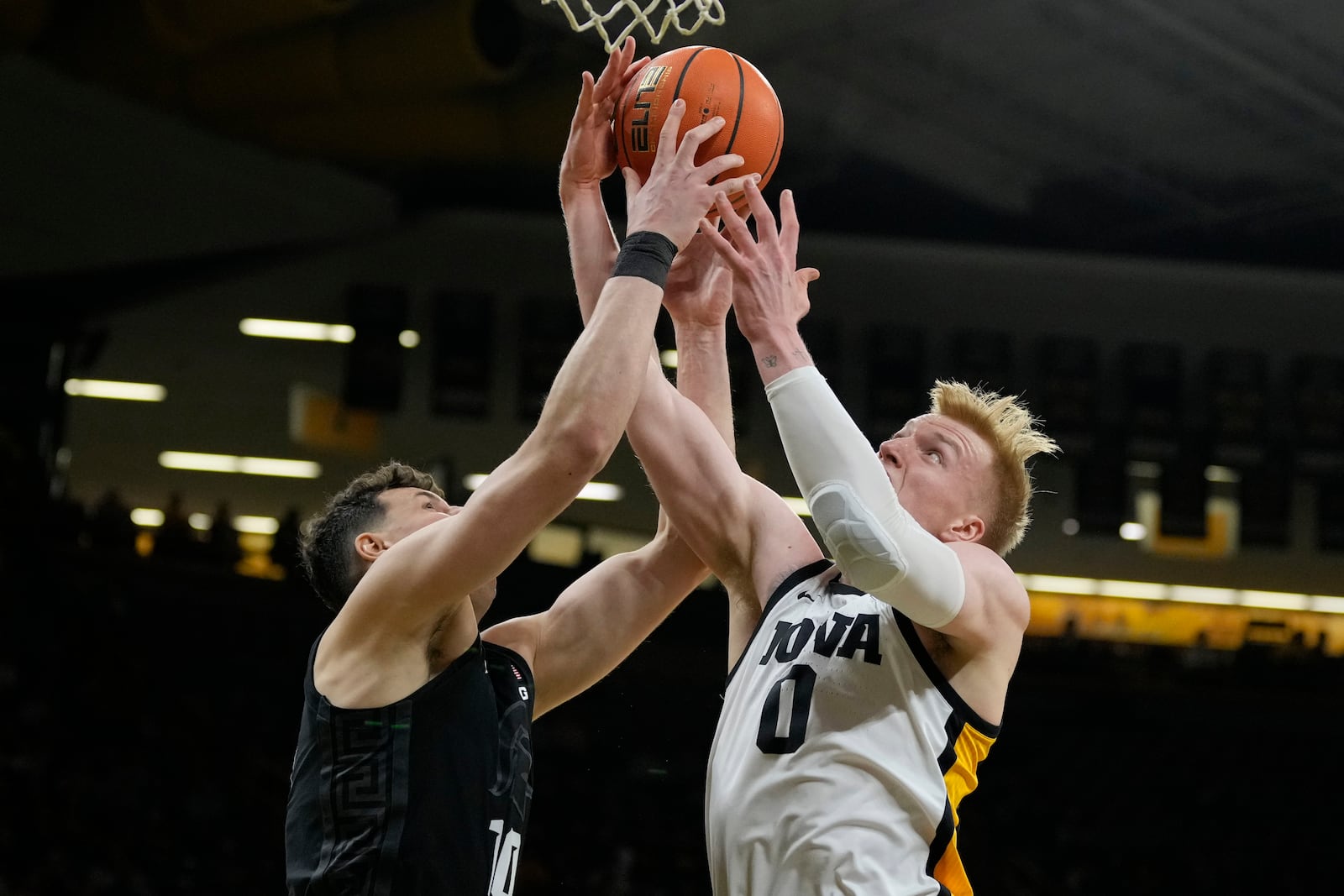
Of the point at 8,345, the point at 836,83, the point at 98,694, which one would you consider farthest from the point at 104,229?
the point at 836,83

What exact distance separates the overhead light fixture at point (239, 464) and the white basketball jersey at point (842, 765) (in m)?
10.7

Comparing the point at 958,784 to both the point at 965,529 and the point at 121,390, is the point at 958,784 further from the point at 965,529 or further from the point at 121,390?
the point at 121,390

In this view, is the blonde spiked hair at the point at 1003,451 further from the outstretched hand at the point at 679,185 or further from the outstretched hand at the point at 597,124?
the outstretched hand at the point at 597,124

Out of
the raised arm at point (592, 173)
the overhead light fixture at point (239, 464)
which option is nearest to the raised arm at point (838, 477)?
the raised arm at point (592, 173)

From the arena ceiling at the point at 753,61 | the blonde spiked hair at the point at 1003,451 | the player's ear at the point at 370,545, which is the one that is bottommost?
the player's ear at the point at 370,545

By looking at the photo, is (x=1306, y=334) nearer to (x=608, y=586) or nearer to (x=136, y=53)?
(x=136, y=53)

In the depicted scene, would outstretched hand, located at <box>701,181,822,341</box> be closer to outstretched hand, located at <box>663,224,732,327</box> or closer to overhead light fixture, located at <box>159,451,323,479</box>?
outstretched hand, located at <box>663,224,732,327</box>

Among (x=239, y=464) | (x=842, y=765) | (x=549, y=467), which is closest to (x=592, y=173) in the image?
(x=549, y=467)

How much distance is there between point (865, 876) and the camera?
240 centimetres

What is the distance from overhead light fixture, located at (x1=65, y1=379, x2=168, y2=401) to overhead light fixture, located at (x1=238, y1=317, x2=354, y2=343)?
3.23 ft

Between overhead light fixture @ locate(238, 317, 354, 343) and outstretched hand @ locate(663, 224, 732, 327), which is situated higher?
overhead light fixture @ locate(238, 317, 354, 343)

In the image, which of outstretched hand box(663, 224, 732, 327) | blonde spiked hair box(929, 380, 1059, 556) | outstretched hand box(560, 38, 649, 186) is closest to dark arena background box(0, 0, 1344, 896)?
outstretched hand box(663, 224, 732, 327)

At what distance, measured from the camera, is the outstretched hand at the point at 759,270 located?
2.54m

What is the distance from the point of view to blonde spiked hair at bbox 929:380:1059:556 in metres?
2.83
